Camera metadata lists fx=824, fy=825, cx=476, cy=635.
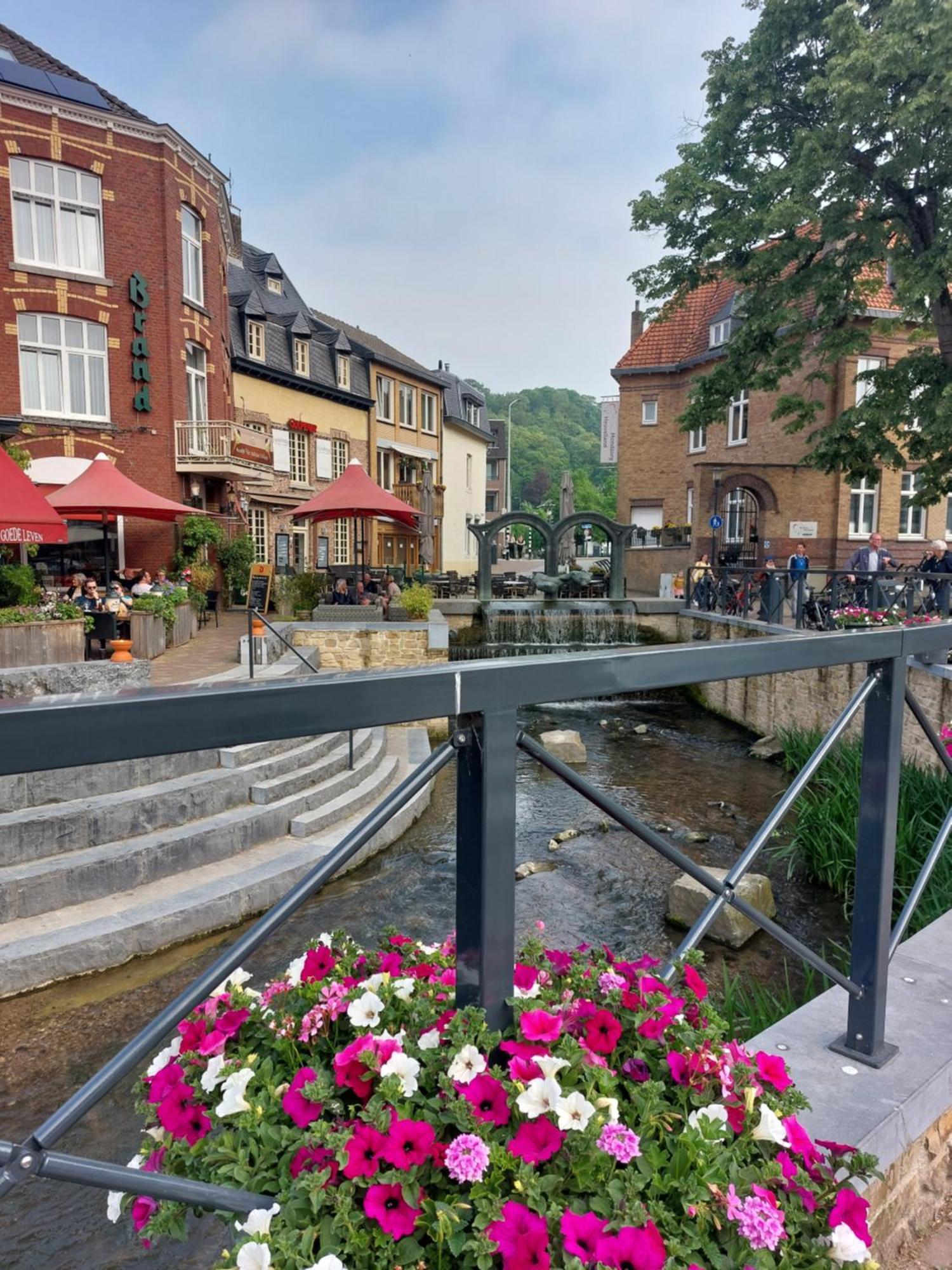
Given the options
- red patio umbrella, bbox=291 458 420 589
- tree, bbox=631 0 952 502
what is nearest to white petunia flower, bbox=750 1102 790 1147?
tree, bbox=631 0 952 502

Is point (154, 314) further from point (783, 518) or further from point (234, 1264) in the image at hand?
point (234, 1264)

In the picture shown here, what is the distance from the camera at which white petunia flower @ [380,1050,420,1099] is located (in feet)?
4.10

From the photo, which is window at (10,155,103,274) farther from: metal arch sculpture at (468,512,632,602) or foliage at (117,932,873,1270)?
foliage at (117,932,873,1270)

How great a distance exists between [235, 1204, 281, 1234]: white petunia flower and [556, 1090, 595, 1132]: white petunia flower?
42cm

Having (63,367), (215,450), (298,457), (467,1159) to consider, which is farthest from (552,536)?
(467,1159)

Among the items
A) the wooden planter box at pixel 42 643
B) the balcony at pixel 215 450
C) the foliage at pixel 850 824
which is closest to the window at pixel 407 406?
the balcony at pixel 215 450

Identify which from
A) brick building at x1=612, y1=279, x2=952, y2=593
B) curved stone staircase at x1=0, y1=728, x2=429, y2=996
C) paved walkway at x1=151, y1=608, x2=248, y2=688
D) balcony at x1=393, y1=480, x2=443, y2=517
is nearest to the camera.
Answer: curved stone staircase at x1=0, y1=728, x2=429, y2=996

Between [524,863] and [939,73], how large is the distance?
12.4 meters

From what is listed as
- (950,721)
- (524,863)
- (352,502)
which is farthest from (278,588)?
(950,721)

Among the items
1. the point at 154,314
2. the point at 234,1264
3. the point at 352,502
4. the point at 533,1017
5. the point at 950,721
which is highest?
the point at 154,314

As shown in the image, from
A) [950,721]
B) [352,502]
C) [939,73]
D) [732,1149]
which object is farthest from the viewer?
[352,502]

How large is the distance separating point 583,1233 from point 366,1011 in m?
0.48

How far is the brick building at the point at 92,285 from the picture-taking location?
17844 millimetres

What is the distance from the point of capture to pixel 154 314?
19609 millimetres
